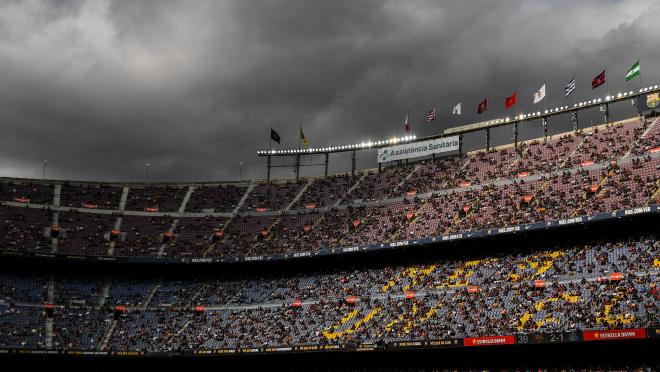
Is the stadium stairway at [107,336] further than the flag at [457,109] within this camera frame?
No

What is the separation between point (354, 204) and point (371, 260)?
1188cm

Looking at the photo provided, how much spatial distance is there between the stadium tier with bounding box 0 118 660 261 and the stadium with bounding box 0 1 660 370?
0.27 m

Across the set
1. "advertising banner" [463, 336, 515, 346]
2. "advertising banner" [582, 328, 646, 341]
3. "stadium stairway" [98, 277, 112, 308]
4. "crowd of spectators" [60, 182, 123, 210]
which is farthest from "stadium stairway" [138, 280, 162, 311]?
"advertising banner" [582, 328, 646, 341]

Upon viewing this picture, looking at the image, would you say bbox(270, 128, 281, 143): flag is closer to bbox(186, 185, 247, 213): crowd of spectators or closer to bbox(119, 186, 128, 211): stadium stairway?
bbox(186, 185, 247, 213): crowd of spectators

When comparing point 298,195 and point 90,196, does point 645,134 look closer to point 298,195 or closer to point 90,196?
point 298,195

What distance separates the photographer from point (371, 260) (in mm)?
77250

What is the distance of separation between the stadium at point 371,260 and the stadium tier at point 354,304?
0.69 feet

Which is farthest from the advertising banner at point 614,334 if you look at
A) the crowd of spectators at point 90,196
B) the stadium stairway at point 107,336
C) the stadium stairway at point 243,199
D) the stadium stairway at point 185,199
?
the crowd of spectators at point 90,196

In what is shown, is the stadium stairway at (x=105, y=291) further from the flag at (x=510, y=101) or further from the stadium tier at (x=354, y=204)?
the flag at (x=510, y=101)

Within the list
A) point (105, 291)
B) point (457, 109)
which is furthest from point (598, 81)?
point (105, 291)

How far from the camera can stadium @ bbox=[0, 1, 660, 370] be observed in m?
55.9

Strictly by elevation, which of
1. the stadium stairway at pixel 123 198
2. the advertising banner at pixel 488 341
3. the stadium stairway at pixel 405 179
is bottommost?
the advertising banner at pixel 488 341

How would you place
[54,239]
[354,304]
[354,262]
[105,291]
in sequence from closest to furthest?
[354,304] → [354,262] → [105,291] → [54,239]

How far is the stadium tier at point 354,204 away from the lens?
2594 inches
